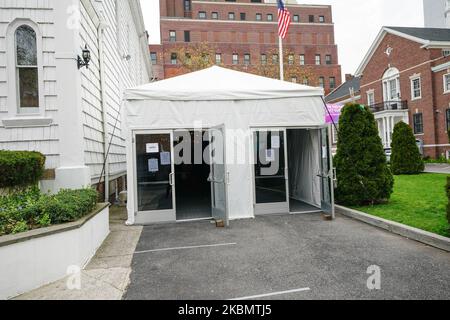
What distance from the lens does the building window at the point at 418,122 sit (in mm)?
28219

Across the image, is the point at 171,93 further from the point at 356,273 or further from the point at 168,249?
the point at 356,273

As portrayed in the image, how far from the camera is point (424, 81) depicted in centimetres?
2734

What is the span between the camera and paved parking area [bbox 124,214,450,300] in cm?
380

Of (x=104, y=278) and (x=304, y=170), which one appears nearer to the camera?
(x=104, y=278)

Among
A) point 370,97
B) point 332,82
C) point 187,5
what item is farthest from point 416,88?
point 187,5

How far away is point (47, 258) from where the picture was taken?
4.20 metres

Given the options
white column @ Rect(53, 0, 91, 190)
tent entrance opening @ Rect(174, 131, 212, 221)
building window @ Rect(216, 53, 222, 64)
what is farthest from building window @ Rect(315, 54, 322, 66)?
white column @ Rect(53, 0, 91, 190)

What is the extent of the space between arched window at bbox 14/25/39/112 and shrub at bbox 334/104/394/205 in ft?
24.6

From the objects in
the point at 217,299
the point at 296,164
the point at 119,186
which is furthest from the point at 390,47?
the point at 217,299

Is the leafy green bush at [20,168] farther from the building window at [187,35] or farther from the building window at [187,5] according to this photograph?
the building window at [187,5]

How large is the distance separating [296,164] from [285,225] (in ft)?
12.5

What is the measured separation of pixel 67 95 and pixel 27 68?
1017 mm

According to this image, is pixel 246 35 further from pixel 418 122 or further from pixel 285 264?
pixel 285 264

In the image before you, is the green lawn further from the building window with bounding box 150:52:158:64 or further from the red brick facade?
the building window with bounding box 150:52:158:64
